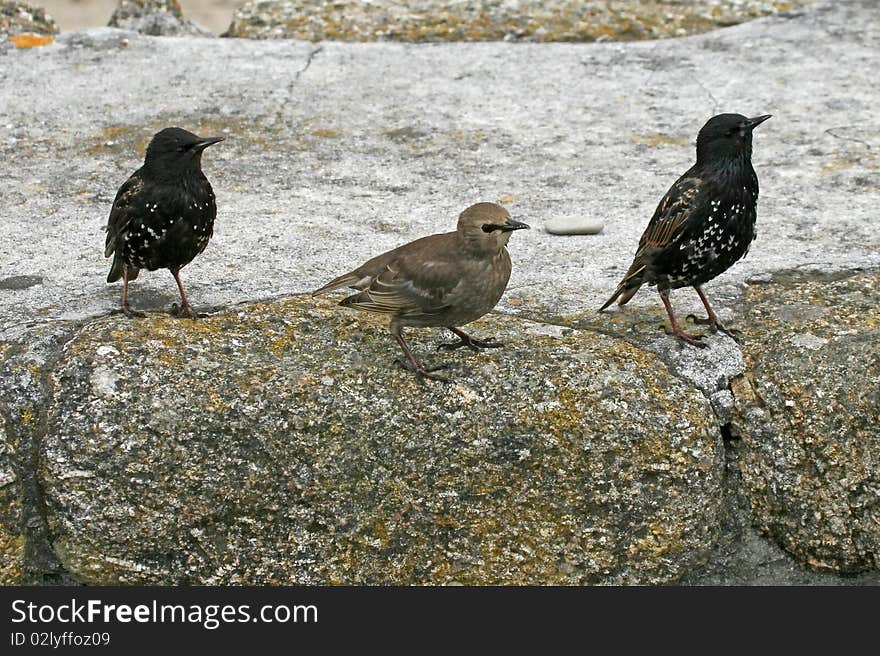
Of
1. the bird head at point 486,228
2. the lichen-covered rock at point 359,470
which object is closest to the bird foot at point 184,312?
the lichen-covered rock at point 359,470

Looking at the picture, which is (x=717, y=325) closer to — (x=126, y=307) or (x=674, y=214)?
(x=674, y=214)

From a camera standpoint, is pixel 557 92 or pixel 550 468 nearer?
pixel 550 468

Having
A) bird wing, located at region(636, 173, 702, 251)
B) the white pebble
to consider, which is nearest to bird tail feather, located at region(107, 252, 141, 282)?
the white pebble

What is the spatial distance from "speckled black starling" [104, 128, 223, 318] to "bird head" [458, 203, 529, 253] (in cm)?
106

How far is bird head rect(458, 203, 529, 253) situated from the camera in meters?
3.90

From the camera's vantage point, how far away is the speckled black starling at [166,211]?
14.0ft

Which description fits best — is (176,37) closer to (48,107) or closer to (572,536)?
(48,107)

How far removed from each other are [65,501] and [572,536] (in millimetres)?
1661

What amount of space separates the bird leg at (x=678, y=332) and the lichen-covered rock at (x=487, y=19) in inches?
141

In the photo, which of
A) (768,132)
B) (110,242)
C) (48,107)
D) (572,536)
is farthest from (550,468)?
(48,107)

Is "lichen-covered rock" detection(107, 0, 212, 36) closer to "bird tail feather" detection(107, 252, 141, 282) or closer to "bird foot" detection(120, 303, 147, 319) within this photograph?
"bird tail feather" detection(107, 252, 141, 282)

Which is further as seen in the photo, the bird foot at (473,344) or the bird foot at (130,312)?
the bird foot at (130,312)

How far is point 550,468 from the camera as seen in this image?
12.6 ft

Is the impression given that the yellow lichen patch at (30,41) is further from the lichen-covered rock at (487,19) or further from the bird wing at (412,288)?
the bird wing at (412,288)
